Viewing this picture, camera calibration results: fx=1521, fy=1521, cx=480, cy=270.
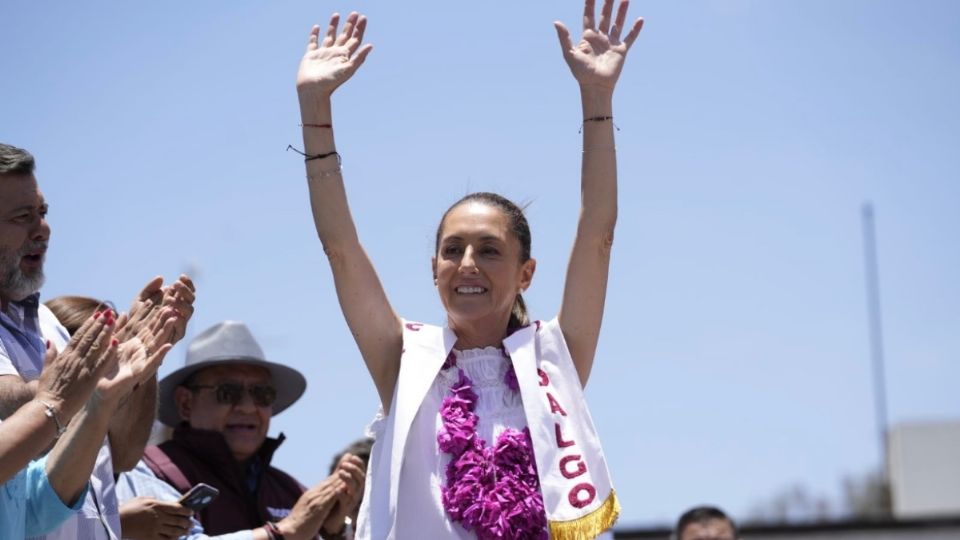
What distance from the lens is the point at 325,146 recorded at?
5.04 meters

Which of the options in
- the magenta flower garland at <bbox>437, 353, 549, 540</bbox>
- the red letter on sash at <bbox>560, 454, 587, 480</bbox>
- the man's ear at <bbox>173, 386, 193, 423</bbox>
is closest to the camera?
the magenta flower garland at <bbox>437, 353, 549, 540</bbox>

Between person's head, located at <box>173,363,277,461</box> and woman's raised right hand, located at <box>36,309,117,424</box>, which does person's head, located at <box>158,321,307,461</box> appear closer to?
person's head, located at <box>173,363,277,461</box>

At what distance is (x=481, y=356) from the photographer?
511cm

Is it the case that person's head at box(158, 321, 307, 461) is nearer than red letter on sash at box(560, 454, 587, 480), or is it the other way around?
red letter on sash at box(560, 454, 587, 480)

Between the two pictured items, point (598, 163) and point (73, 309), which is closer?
point (598, 163)

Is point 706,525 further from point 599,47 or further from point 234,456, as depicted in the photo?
point 599,47

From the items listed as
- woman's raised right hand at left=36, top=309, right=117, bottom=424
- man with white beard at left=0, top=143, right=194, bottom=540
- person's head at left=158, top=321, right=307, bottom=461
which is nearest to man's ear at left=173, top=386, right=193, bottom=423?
person's head at left=158, top=321, right=307, bottom=461

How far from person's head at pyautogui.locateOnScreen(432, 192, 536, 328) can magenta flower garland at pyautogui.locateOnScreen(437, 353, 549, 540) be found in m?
0.33

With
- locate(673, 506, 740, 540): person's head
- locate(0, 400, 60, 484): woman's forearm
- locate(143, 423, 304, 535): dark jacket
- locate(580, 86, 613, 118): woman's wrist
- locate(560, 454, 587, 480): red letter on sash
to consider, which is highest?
locate(580, 86, 613, 118): woman's wrist

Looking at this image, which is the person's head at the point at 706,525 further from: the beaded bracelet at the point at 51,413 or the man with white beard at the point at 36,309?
the beaded bracelet at the point at 51,413

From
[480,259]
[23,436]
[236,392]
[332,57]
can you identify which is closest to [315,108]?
[332,57]

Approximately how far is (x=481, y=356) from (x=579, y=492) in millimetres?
601

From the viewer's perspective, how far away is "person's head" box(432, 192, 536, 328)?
16.5ft

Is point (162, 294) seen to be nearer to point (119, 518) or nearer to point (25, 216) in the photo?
point (25, 216)
